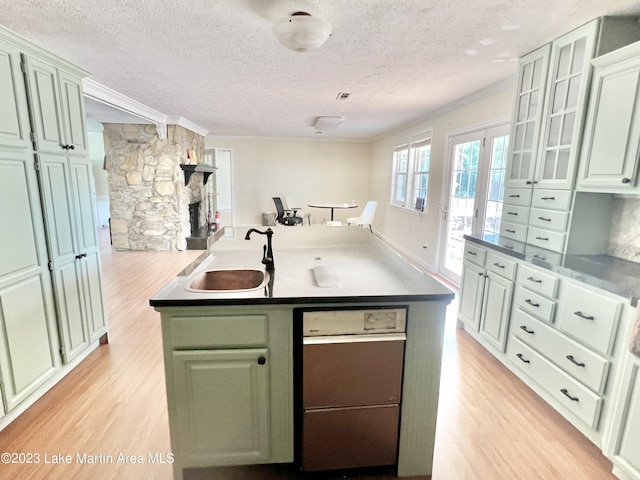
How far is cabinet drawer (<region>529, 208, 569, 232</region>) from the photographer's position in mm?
2150

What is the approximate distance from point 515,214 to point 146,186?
548 centimetres

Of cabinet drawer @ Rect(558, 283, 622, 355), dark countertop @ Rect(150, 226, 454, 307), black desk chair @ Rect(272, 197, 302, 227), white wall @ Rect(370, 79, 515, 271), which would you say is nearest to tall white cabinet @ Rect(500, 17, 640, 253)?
cabinet drawer @ Rect(558, 283, 622, 355)

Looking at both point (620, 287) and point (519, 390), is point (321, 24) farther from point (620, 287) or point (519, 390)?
point (519, 390)

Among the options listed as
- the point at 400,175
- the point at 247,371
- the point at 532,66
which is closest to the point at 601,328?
the point at 247,371

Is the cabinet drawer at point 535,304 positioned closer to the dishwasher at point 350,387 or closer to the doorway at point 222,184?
the dishwasher at point 350,387

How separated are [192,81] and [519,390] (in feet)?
12.7

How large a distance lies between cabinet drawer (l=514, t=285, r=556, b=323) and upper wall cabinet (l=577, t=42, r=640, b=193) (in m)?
0.74

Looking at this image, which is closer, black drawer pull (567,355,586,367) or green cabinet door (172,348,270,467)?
green cabinet door (172,348,270,467)

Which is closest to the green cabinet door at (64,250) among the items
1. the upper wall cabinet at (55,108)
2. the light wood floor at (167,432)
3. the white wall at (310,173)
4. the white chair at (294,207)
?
the upper wall cabinet at (55,108)

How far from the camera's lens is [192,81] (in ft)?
10.6

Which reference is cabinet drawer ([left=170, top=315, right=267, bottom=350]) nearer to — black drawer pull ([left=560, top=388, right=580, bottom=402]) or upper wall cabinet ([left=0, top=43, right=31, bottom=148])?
upper wall cabinet ([left=0, top=43, right=31, bottom=148])

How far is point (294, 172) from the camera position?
8.12 metres

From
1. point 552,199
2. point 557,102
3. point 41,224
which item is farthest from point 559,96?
point 41,224

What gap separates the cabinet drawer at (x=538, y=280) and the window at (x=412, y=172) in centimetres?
301
